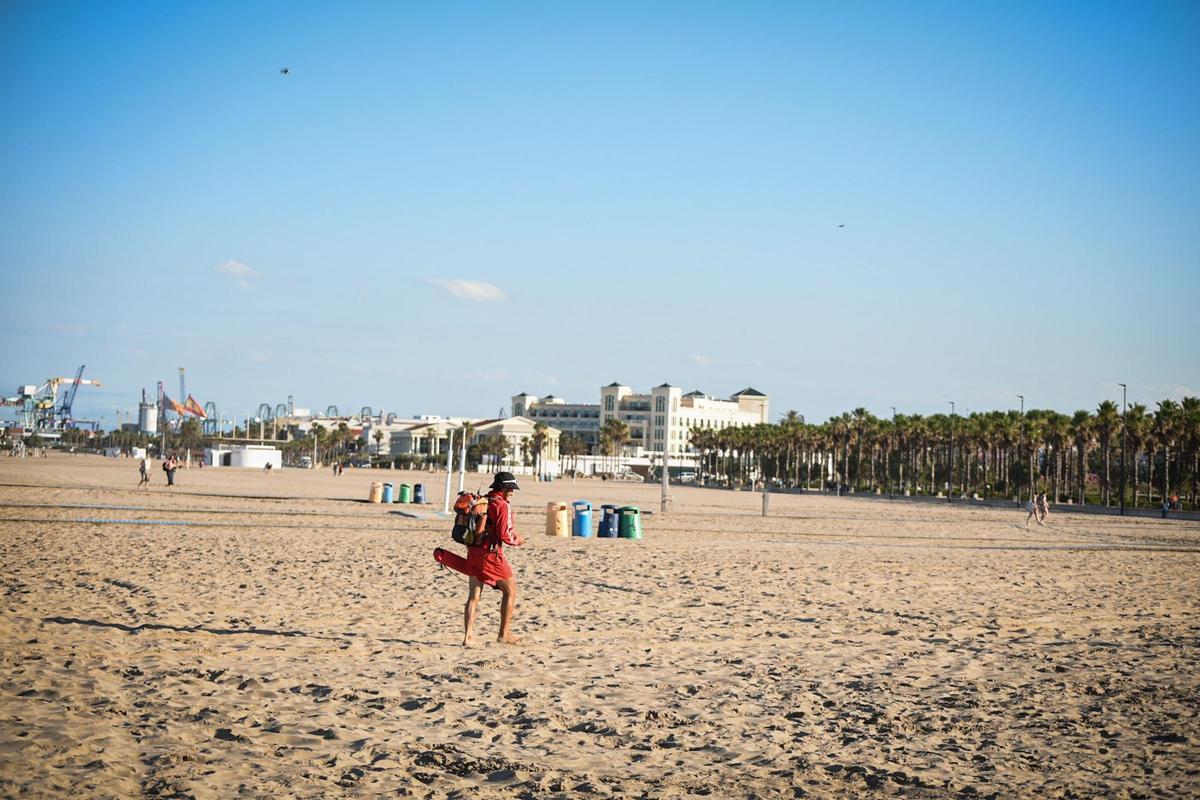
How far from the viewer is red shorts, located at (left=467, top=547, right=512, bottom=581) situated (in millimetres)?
10445

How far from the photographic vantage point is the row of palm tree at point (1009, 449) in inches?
3236

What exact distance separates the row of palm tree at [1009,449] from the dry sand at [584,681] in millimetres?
64280

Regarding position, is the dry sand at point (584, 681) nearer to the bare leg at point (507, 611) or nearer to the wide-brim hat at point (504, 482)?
the bare leg at point (507, 611)

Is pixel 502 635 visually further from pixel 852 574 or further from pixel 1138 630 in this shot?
pixel 852 574

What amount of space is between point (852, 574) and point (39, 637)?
13.0m

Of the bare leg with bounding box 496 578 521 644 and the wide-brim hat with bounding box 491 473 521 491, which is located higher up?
the wide-brim hat with bounding box 491 473 521 491

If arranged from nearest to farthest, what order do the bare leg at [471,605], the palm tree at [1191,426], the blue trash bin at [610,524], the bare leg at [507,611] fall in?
the bare leg at [471,605], the bare leg at [507,611], the blue trash bin at [610,524], the palm tree at [1191,426]

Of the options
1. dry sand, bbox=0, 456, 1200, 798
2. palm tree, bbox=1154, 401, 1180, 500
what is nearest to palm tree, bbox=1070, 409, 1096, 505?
palm tree, bbox=1154, 401, 1180, 500

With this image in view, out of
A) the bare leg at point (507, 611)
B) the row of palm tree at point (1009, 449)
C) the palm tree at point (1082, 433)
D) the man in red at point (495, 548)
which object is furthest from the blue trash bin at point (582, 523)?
the palm tree at point (1082, 433)

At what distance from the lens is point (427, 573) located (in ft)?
56.6

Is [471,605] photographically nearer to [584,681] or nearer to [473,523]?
[473,523]

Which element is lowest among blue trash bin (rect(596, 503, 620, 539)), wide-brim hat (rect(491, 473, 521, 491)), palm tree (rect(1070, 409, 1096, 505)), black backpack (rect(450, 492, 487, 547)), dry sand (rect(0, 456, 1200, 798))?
dry sand (rect(0, 456, 1200, 798))

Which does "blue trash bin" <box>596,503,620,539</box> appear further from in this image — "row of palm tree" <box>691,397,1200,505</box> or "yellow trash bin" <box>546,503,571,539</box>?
"row of palm tree" <box>691,397,1200,505</box>

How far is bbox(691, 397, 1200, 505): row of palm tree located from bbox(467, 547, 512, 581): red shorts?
69.7m
